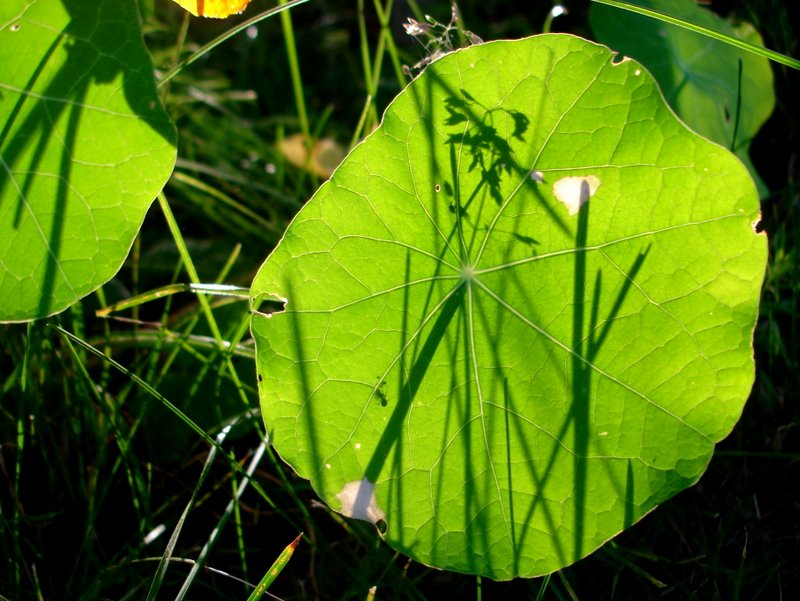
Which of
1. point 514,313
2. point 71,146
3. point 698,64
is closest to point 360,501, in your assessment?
point 514,313

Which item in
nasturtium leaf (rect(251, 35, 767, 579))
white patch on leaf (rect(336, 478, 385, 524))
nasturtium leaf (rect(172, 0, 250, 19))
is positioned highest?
nasturtium leaf (rect(172, 0, 250, 19))

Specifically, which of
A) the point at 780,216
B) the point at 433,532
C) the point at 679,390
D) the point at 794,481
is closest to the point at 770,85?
the point at 780,216

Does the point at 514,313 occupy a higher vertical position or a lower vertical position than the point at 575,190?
lower

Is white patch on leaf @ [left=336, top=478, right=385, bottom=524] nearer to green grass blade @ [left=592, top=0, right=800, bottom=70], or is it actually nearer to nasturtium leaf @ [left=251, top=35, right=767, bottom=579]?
nasturtium leaf @ [left=251, top=35, right=767, bottom=579]

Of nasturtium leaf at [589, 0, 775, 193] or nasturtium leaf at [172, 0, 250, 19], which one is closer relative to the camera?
nasturtium leaf at [172, 0, 250, 19]

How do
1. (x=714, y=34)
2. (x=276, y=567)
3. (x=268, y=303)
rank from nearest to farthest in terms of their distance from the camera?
(x=276, y=567) → (x=714, y=34) → (x=268, y=303)

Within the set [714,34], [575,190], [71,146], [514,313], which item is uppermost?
[714,34]

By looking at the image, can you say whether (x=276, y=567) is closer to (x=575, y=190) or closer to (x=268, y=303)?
(x=575, y=190)

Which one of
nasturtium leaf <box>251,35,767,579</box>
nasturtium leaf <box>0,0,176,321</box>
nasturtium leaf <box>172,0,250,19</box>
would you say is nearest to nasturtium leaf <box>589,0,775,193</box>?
nasturtium leaf <box>251,35,767,579</box>

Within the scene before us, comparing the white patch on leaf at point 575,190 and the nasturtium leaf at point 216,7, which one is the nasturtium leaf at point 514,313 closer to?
the white patch on leaf at point 575,190

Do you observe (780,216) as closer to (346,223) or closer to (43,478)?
(346,223)
